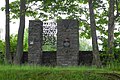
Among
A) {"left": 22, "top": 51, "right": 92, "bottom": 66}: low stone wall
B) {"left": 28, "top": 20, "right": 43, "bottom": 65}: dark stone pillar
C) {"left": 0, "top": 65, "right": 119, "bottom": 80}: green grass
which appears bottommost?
{"left": 0, "top": 65, "right": 119, "bottom": 80}: green grass

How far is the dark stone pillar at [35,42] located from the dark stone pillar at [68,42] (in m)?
1.12

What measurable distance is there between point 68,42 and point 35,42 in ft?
5.58

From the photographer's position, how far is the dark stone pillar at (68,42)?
16.4 m

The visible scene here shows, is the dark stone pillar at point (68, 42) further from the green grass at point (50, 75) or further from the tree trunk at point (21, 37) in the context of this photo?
the green grass at point (50, 75)

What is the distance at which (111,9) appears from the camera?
14.9m

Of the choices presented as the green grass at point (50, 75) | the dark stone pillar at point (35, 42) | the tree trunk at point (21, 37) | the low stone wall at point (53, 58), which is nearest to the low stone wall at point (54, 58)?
the low stone wall at point (53, 58)

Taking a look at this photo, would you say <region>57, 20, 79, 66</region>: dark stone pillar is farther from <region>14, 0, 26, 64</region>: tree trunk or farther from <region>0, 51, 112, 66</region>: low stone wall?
<region>14, 0, 26, 64</region>: tree trunk

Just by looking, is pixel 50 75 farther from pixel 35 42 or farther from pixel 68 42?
pixel 35 42

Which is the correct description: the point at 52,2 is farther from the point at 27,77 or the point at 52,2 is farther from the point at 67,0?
the point at 27,77

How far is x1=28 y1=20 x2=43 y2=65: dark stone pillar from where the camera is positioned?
17.1 m

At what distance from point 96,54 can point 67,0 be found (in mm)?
5302

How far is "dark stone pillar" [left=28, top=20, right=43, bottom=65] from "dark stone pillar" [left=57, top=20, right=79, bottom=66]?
3.66 ft

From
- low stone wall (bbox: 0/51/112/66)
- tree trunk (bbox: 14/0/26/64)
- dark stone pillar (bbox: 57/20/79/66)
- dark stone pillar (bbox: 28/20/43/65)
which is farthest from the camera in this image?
low stone wall (bbox: 0/51/112/66)

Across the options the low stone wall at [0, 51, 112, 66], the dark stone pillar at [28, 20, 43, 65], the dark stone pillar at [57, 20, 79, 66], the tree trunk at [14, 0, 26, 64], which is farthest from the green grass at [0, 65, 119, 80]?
the low stone wall at [0, 51, 112, 66]
